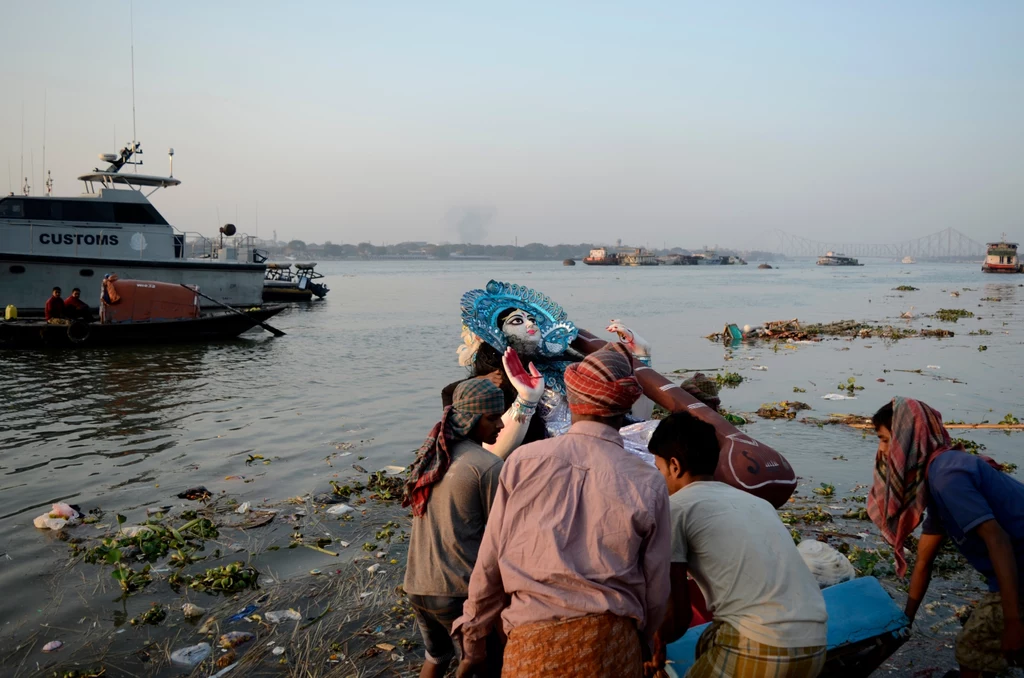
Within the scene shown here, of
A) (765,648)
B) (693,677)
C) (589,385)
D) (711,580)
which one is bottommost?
(693,677)

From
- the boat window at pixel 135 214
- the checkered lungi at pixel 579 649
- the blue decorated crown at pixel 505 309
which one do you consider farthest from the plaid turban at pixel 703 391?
the boat window at pixel 135 214

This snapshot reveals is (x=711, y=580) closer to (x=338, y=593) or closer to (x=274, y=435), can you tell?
(x=338, y=593)

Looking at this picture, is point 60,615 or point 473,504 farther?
point 60,615

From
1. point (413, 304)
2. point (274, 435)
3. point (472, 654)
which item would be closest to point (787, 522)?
point (472, 654)

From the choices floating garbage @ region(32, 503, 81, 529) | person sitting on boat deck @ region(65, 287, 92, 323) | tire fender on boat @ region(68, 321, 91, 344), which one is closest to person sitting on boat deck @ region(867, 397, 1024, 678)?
floating garbage @ region(32, 503, 81, 529)

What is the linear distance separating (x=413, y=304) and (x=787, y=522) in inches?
1540

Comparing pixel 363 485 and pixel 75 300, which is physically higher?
pixel 75 300

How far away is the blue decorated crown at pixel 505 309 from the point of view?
4.83 m

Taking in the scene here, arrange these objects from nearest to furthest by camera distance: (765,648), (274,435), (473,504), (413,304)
Result: (765,648) → (473,504) → (274,435) → (413,304)

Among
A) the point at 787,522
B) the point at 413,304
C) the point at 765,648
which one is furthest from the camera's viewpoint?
the point at 413,304

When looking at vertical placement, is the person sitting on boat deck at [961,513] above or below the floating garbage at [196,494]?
above

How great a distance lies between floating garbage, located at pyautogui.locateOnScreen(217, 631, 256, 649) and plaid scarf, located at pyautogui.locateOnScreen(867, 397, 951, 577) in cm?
400

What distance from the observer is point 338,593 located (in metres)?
5.57

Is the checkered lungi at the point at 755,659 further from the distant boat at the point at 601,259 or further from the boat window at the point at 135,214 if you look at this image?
the distant boat at the point at 601,259
